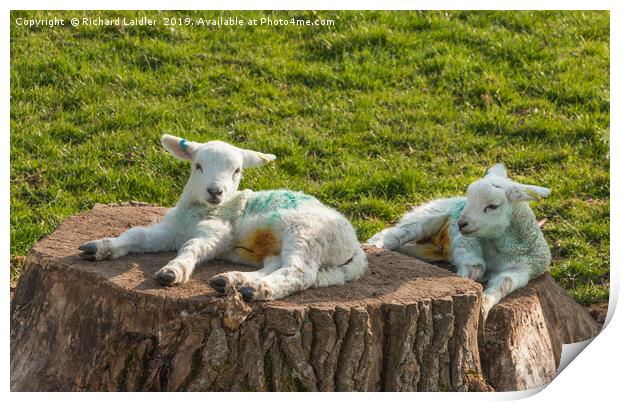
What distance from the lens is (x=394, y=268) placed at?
6.85 m

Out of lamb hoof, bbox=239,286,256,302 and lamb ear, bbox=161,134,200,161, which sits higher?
lamb ear, bbox=161,134,200,161

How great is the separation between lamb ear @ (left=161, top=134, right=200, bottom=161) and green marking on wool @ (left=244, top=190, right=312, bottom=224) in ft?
1.65

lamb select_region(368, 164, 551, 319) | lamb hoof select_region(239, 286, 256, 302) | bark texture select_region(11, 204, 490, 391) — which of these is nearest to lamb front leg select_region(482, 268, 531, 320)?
lamb select_region(368, 164, 551, 319)

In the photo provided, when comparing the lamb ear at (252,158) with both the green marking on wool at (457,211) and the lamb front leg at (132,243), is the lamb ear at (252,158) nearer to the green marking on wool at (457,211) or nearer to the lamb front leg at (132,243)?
the lamb front leg at (132,243)

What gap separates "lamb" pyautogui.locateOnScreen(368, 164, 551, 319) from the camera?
7188 mm

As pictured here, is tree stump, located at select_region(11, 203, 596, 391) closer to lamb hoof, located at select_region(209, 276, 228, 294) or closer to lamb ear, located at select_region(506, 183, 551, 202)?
lamb hoof, located at select_region(209, 276, 228, 294)

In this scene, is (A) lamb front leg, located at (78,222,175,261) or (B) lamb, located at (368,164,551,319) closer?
(A) lamb front leg, located at (78,222,175,261)

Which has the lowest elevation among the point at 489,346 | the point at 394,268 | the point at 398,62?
the point at 489,346

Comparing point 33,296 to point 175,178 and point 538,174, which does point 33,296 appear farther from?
point 538,174

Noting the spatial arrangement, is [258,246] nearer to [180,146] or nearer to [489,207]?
[180,146]

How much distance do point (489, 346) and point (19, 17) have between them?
516cm

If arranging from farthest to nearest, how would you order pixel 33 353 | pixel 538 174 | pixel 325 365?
1. pixel 538 174
2. pixel 33 353
3. pixel 325 365
